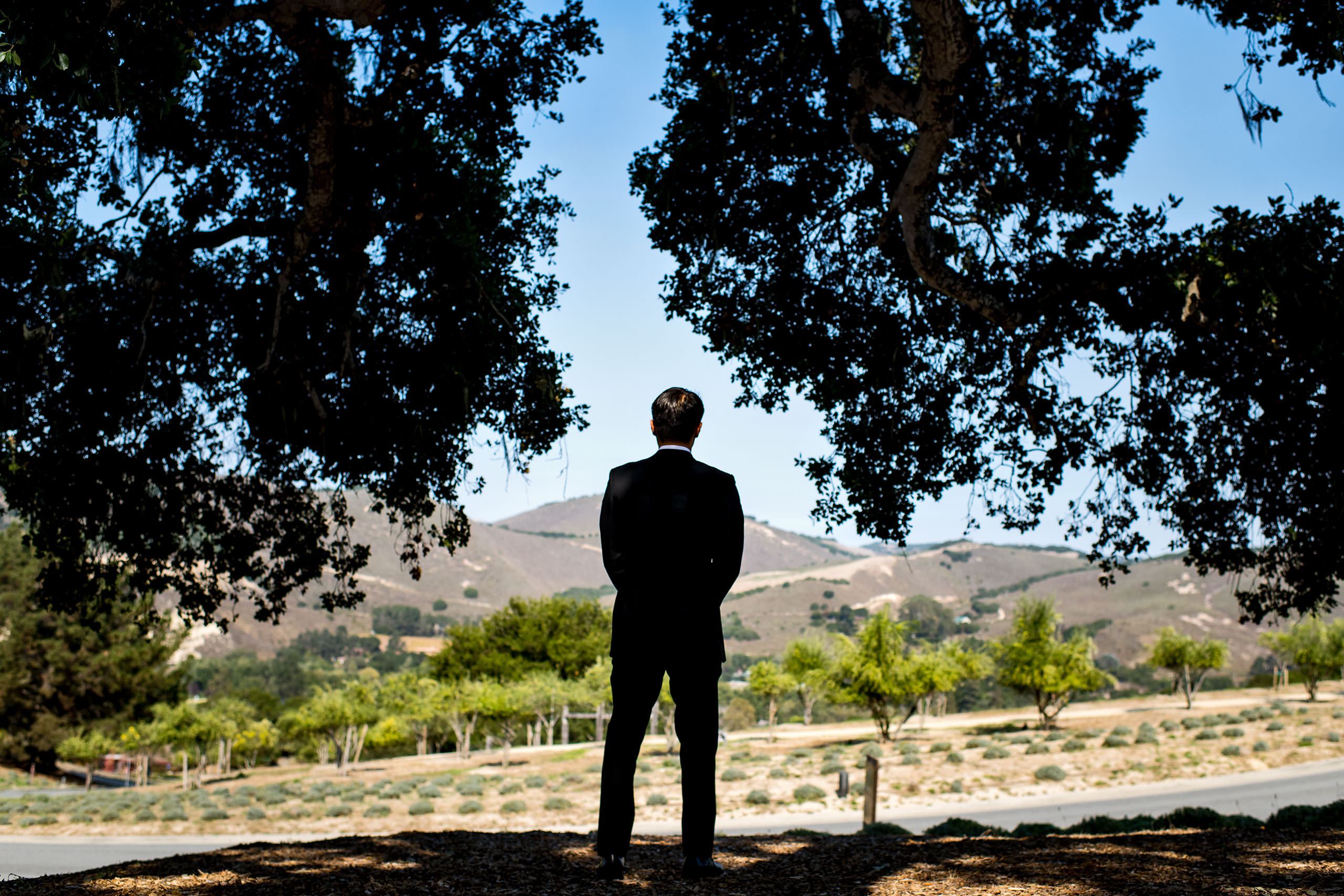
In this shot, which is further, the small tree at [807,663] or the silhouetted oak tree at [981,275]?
the small tree at [807,663]

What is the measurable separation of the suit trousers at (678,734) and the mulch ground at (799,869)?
1.09 m

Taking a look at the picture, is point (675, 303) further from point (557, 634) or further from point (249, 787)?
point (557, 634)

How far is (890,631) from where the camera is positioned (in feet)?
148

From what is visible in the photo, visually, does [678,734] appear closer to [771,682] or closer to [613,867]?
[613,867]

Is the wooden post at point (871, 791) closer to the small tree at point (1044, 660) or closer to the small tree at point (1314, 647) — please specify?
the small tree at point (1044, 660)

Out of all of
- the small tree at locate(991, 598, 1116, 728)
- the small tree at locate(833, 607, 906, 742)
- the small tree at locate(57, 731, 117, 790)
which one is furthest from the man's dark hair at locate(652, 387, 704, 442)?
the small tree at locate(57, 731, 117, 790)

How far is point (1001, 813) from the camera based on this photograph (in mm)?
24531

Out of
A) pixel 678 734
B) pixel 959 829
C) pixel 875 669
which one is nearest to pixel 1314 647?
pixel 875 669

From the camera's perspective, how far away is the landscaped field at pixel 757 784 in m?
28.6

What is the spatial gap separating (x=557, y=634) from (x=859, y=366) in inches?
2862

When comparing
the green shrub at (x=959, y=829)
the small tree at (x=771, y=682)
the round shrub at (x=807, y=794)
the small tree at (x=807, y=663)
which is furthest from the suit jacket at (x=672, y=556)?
the small tree at (x=771, y=682)

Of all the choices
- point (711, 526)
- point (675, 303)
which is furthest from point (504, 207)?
point (711, 526)

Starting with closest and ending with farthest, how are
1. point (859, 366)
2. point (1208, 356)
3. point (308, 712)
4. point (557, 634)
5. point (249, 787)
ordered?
point (1208, 356) → point (859, 366) → point (249, 787) → point (308, 712) → point (557, 634)

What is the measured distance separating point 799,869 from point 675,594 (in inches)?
134
